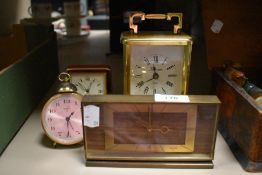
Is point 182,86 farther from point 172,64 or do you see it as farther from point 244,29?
point 244,29

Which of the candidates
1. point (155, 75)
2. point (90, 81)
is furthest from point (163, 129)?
point (90, 81)

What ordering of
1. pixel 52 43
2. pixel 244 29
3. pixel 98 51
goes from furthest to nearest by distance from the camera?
pixel 98 51 → pixel 52 43 → pixel 244 29

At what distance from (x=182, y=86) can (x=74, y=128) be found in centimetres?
30

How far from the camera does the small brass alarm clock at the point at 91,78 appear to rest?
2.92 ft

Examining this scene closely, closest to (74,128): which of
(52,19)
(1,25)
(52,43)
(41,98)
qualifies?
(41,98)

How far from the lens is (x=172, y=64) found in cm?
82

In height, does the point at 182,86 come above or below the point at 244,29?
below

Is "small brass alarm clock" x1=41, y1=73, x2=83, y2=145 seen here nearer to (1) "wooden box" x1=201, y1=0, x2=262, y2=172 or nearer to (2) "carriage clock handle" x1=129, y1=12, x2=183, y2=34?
(2) "carriage clock handle" x1=129, y1=12, x2=183, y2=34

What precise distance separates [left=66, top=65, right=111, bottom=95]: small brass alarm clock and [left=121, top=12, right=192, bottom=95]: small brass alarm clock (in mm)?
88

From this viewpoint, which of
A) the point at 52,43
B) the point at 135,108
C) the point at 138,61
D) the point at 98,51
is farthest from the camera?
the point at 98,51

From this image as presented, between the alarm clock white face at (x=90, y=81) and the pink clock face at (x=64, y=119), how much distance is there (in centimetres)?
12

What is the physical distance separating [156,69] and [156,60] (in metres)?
0.02

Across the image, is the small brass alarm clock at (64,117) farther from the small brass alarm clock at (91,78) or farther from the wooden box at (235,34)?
the wooden box at (235,34)

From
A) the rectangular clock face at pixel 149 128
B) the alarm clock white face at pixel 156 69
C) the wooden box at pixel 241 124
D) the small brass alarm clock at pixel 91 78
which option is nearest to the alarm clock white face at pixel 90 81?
the small brass alarm clock at pixel 91 78
